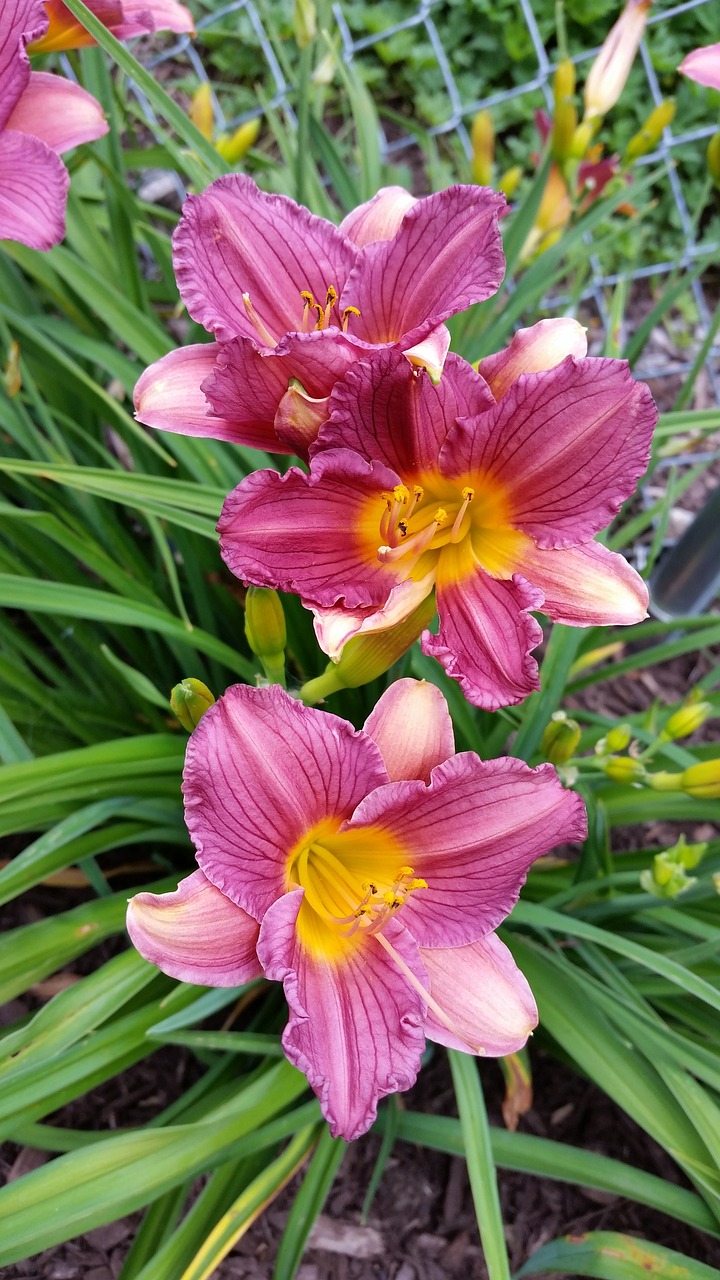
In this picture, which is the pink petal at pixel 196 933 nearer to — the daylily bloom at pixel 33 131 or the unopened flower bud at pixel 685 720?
the unopened flower bud at pixel 685 720

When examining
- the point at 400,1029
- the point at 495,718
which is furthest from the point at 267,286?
the point at 495,718

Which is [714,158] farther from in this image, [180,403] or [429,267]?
[180,403]

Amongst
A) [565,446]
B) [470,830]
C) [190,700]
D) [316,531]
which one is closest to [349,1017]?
[470,830]

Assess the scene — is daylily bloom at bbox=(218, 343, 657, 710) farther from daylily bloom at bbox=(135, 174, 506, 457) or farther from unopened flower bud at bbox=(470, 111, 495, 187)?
unopened flower bud at bbox=(470, 111, 495, 187)

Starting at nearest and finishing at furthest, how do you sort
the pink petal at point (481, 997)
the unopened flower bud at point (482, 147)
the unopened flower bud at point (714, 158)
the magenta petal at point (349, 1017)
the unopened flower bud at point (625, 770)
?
the magenta petal at point (349, 1017) < the pink petal at point (481, 997) < the unopened flower bud at point (625, 770) < the unopened flower bud at point (714, 158) < the unopened flower bud at point (482, 147)

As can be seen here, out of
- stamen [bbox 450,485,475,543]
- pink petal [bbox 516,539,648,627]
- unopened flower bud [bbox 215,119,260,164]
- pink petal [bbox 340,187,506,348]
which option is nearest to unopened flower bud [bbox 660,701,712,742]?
pink petal [bbox 516,539,648,627]

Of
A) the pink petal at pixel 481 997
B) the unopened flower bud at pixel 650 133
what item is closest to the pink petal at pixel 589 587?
the pink petal at pixel 481 997
